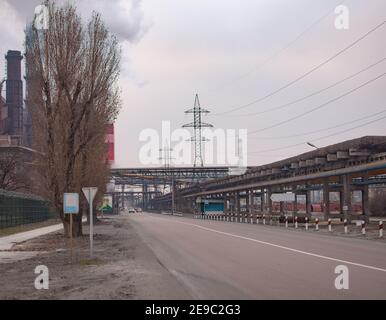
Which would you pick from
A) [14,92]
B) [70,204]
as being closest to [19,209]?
[70,204]

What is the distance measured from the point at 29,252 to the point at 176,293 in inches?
630

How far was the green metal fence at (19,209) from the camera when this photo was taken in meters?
45.0

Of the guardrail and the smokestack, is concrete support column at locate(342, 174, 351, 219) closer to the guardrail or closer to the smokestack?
the guardrail

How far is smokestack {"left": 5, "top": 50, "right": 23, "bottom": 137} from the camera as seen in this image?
326 feet

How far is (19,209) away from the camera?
5166 centimetres

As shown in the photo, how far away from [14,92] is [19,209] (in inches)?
2164

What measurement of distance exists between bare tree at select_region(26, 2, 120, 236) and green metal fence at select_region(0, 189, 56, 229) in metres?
10.5

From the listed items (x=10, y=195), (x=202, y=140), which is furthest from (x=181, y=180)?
(x=10, y=195)

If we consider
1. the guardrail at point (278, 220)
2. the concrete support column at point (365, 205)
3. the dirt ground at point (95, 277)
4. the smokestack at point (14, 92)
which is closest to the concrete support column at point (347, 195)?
the guardrail at point (278, 220)

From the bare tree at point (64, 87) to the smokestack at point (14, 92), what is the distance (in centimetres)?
6627

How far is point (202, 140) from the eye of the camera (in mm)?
98188

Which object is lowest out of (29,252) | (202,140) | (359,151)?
(29,252)

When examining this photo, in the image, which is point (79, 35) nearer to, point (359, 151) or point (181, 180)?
point (359, 151)

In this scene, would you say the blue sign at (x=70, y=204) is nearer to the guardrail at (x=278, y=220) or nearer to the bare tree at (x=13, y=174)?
the guardrail at (x=278, y=220)
